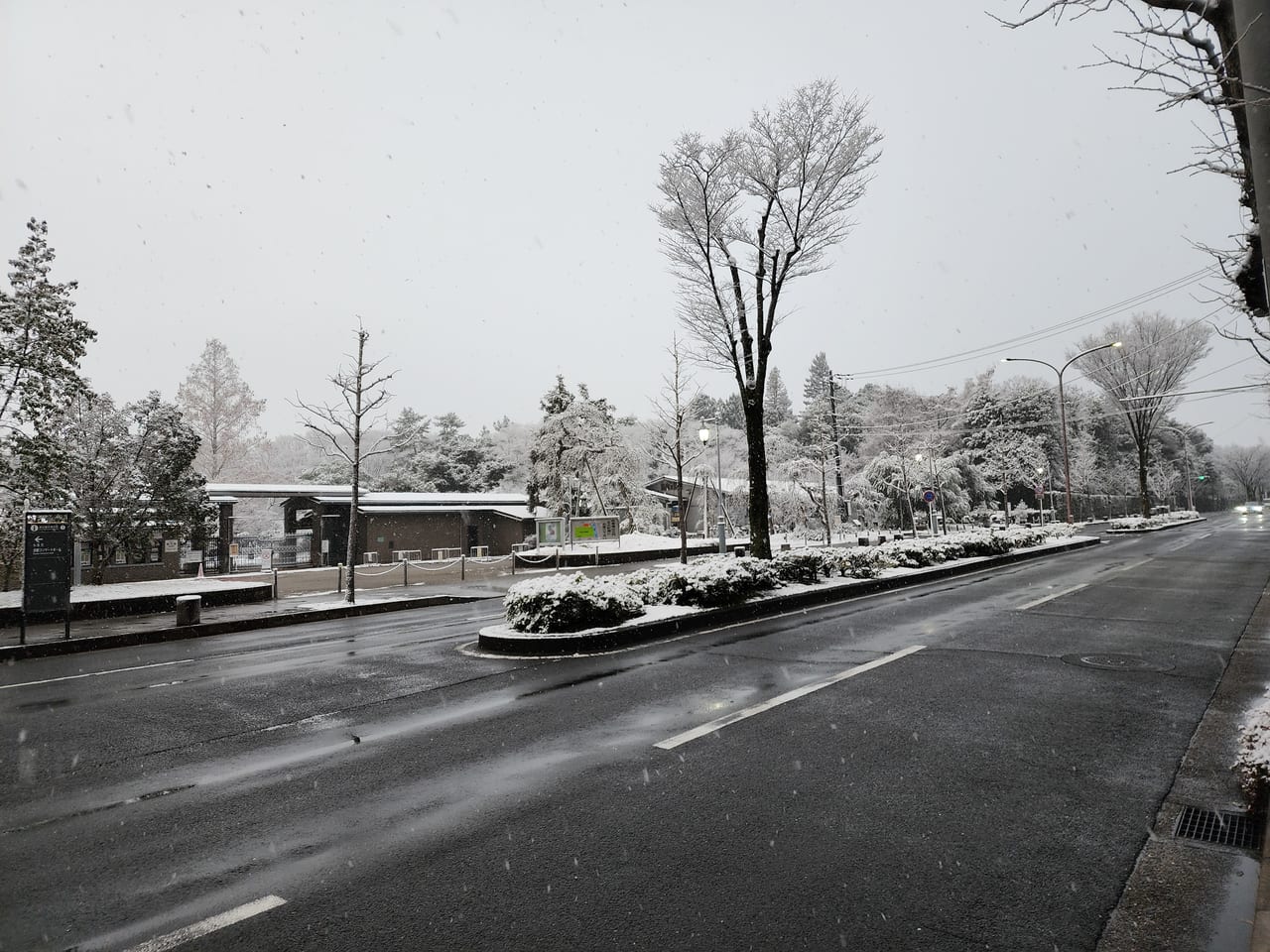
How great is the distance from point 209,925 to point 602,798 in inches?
88.7

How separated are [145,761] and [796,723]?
5605mm

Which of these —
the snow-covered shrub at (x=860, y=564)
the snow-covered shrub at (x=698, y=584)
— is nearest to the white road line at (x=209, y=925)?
the snow-covered shrub at (x=698, y=584)

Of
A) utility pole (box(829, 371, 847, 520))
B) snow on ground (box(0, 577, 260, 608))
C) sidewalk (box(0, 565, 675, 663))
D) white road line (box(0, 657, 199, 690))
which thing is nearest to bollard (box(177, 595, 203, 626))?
sidewalk (box(0, 565, 675, 663))

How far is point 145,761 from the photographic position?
590 centimetres

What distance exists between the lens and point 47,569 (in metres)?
12.5

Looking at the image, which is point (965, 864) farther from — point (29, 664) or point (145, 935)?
point (29, 664)

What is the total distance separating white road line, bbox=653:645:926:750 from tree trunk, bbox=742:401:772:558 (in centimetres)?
A: 798

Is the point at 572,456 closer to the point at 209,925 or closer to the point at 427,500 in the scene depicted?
the point at 427,500

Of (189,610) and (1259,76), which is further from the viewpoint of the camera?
(189,610)

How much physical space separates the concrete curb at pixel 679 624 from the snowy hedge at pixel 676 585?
0.35 meters

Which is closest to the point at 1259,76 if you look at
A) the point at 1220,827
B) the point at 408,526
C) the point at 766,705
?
the point at 1220,827

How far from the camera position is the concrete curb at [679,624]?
10203 millimetres

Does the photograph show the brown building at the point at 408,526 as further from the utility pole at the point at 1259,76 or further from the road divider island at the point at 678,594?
the utility pole at the point at 1259,76

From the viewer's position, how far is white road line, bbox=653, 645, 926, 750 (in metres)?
5.88
